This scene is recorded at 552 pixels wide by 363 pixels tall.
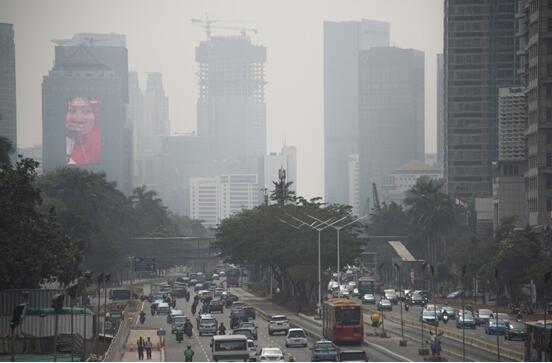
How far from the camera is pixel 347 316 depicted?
113125 millimetres

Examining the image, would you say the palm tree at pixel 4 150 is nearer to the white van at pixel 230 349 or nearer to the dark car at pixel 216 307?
the dark car at pixel 216 307

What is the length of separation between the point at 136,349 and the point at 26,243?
14.0 metres

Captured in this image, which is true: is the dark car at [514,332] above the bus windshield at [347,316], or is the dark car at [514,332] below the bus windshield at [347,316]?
below

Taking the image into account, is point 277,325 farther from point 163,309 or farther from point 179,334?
point 163,309

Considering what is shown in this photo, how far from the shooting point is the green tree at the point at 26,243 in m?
120

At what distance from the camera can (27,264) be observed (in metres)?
121

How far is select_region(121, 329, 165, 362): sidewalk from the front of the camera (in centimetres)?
10350

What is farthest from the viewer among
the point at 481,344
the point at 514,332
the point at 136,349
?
the point at 514,332

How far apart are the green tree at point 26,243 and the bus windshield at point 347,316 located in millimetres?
21793

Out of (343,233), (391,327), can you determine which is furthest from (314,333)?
(343,233)

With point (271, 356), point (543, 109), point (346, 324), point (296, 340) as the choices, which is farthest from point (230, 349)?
point (543, 109)

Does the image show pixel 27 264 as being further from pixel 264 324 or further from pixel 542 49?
pixel 542 49

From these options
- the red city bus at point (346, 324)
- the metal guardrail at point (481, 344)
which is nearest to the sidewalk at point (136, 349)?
the red city bus at point (346, 324)

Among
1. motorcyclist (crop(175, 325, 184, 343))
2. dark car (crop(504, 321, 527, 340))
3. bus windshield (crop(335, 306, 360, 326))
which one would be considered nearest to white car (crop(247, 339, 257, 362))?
bus windshield (crop(335, 306, 360, 326))
